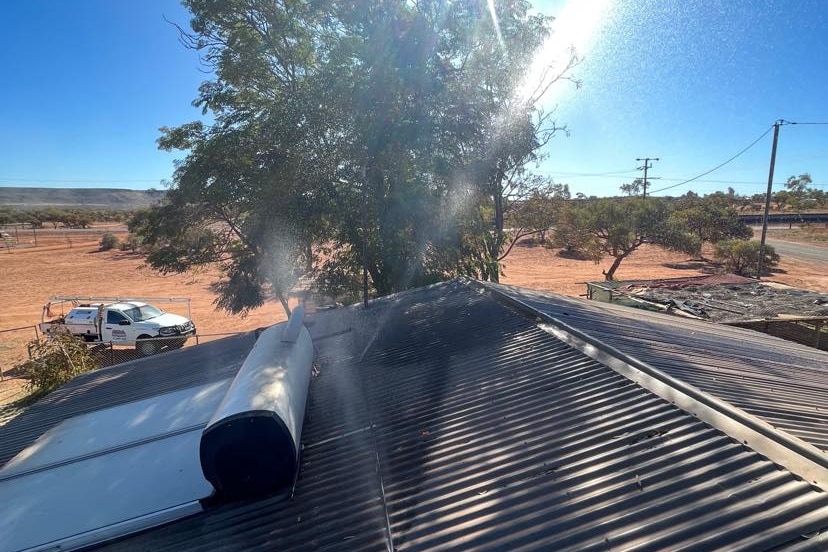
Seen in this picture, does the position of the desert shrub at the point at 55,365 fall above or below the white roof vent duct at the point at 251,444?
below

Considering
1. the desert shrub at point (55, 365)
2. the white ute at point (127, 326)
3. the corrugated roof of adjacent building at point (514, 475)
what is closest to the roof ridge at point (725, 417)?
the corrugated roof of adjacent building at point (514, 475)

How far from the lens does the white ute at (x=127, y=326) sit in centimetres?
1689

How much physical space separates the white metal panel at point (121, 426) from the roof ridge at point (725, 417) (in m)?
4.15

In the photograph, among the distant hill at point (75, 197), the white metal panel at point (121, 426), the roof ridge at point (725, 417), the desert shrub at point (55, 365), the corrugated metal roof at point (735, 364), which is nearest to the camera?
the roof ridge at point (725, 417)

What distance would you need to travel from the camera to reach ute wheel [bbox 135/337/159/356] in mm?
16531

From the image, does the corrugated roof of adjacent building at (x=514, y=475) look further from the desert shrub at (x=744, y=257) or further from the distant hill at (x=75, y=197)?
the distant hill at (x=75, y=197)

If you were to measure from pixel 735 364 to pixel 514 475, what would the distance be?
3.87 meters

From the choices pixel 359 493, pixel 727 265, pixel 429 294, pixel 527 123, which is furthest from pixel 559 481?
pixel 727 265

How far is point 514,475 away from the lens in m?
3.29

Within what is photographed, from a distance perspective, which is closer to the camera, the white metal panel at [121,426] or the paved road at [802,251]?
the white metal panel at [121,426]

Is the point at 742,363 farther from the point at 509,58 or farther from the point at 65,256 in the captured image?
the point at 65,256

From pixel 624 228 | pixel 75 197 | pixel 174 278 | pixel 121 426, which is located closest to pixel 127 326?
pixel 121 426

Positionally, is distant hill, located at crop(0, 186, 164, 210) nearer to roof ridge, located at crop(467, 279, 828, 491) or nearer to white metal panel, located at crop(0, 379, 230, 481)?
white metal panel, located at crop(0, 379, 230, 481)

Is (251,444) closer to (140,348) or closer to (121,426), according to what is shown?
(121,426)
